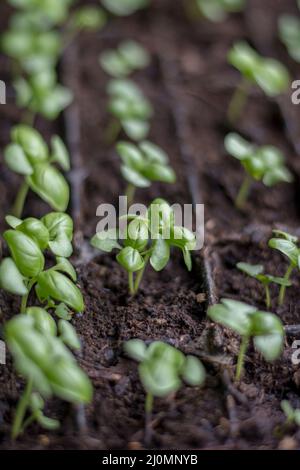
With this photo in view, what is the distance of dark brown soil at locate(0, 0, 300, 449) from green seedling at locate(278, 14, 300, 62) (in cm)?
11

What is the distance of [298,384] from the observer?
1.36 m

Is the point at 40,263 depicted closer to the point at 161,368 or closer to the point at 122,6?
the point at 161,368

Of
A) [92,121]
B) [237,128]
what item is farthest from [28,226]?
[237,128]

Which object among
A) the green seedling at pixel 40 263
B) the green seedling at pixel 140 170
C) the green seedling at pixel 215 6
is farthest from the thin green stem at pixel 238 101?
the green seedling at pixel 40 263

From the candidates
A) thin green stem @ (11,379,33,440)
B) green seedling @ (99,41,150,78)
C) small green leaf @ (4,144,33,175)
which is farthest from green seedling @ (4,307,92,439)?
green seedling @ (99,41,150,78)

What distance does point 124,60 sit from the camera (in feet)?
7.17

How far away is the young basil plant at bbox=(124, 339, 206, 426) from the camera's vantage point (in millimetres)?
1112

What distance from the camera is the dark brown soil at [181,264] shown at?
126 cm

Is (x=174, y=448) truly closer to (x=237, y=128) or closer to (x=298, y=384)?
(x=298, y=384)

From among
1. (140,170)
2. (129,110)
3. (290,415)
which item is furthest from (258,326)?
(129,110)

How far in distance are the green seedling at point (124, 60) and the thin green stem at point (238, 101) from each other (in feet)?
1.11

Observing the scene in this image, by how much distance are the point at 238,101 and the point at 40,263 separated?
1.20 metres

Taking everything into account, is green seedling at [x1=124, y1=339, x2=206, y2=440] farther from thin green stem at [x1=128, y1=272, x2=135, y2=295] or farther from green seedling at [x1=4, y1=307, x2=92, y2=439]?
thin green stem at [x1=128, y1=272, x2=135, y2=295]

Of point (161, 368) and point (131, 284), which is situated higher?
point (131, 284)
